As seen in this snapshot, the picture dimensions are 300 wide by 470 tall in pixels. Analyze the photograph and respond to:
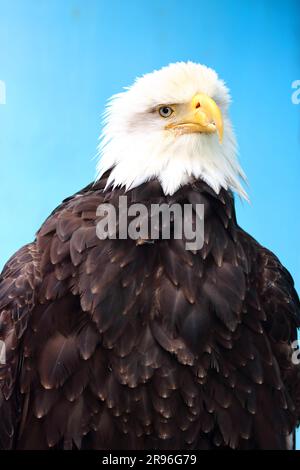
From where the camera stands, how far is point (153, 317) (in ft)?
7.23

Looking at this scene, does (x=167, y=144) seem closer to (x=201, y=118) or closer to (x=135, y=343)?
(x=201, y=118)

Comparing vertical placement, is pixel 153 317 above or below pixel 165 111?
below

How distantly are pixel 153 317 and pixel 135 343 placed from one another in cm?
11

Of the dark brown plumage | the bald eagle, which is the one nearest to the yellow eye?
the bald eagle

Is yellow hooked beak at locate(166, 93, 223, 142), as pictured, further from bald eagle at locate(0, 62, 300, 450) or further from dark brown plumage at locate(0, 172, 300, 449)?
dark brown plumage at locate(0, 172, 300, 449)

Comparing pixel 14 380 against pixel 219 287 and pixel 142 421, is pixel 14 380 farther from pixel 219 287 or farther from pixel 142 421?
pixel 219 287

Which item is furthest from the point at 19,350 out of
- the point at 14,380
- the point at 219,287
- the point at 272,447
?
the point at 272,447

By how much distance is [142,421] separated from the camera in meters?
2.18

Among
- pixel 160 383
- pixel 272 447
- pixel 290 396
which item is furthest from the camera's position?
pixel 290 396

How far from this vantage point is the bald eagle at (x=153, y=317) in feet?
7.17

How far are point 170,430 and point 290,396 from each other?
0.58m

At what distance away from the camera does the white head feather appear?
238 cm

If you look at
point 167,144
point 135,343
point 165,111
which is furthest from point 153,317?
point 165,111

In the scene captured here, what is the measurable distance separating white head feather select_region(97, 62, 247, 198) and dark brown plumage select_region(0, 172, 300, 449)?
0.20 feet
